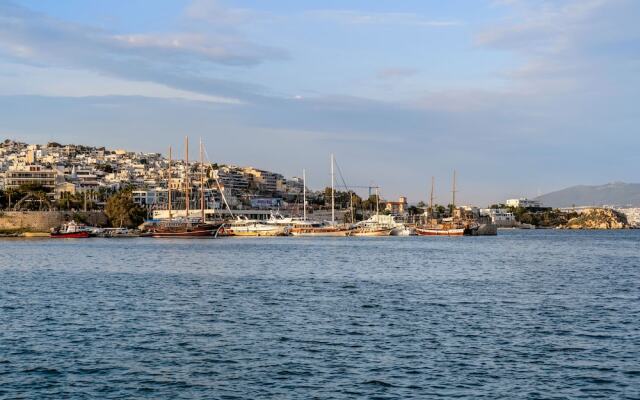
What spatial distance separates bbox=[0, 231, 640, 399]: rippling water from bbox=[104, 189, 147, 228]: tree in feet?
311

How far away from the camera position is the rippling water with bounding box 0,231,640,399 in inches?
779

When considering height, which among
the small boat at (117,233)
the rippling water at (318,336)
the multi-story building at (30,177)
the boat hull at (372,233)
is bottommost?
the rippling water at (318,336)

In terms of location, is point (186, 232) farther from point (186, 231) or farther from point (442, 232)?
point (442, 232)

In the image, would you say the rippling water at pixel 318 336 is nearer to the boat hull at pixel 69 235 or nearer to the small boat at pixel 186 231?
the small boat at pixel 186 231

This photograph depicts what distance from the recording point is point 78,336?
26.3m

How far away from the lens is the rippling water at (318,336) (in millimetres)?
19797

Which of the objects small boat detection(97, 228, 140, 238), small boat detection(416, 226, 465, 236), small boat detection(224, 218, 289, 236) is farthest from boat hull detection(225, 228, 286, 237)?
small boat detection(416, 226, 465, 236)

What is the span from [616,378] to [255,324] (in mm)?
12843

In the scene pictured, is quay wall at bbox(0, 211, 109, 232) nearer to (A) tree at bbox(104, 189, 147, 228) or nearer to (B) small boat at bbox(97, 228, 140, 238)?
(B) small boat at bbox(97, 228, 140, 238)

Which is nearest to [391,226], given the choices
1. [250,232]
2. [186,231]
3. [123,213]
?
[250,232]

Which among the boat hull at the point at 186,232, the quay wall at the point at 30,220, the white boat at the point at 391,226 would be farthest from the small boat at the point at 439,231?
the quay wall at the point at 30,220

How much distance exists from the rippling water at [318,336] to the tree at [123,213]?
9474 centimetres

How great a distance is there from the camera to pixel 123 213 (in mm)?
143000

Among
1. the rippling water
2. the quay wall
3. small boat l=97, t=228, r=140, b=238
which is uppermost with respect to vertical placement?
the quay wall
